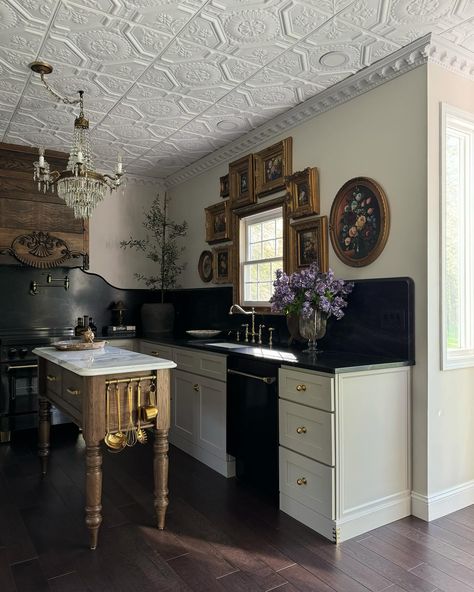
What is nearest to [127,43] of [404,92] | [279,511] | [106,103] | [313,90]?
[106,103]

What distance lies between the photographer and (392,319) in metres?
3.08

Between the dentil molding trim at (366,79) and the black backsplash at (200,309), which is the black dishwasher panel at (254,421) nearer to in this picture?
the black backsplash at (200,309)

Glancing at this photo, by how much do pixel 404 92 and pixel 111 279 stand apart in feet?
13.0

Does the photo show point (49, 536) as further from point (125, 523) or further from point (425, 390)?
point (425, 390)

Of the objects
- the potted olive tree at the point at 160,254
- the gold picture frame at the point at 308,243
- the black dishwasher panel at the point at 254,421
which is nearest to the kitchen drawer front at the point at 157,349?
the potted olive tree at the point at 160,254

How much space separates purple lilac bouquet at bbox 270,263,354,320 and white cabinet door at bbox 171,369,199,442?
1.15m

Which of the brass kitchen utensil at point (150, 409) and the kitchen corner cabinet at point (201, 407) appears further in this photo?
the kitchen corner cabinet at point (201, 407)

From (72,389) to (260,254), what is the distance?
2.33m

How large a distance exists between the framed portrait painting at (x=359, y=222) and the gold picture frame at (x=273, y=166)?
69cm

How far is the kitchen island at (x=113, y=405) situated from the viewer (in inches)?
99.0

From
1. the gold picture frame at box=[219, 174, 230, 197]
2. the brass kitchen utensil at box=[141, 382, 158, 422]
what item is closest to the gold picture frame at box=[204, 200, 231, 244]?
the gold picture frame at box=[219, 174, 230, 197]

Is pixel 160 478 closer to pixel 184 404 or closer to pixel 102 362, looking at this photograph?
pixel 102 362

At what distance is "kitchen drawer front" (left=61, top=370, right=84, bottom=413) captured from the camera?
2.70m

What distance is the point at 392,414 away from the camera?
290cm
